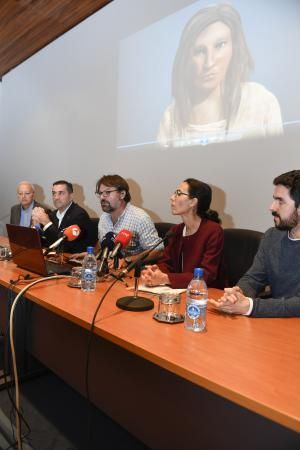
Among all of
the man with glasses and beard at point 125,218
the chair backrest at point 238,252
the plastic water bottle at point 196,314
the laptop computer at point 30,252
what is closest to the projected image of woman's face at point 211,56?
the man with glasses and beard at point 125,218

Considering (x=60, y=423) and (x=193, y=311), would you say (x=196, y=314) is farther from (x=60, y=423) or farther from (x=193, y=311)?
(x=60, y=423)

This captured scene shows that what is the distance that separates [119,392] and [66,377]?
0.40 m

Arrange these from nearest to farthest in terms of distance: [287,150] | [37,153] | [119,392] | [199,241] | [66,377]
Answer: [119,392], [66,377], [199,241], [287,150], [37,153]

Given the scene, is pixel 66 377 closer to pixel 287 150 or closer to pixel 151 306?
pixel 151 306

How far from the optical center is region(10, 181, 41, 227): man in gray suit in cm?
347

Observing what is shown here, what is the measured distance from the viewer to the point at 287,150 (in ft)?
6.59

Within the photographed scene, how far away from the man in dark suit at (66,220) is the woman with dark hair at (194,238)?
0.92m

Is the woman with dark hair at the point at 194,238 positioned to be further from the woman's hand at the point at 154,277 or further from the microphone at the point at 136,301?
the microphone at the point at 136,301

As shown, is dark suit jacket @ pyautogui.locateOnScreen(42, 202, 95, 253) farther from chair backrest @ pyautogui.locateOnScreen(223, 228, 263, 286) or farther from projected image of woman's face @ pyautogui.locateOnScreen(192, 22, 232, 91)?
projected image of woman's face @ pyautogui.locateOnScreen(192, 22, 232, 91)

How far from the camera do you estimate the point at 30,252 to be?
165 cm

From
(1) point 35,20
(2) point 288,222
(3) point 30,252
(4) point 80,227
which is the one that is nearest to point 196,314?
(2) point 288,222

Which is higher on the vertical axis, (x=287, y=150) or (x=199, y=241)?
(x=287, y=150)

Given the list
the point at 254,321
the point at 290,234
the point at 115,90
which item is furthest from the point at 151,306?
the point at 115,90

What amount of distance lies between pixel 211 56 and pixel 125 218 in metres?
1.25
